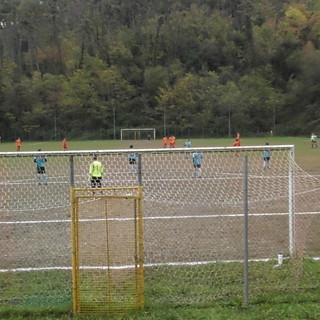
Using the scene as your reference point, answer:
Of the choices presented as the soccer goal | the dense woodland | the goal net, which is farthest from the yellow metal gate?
the dense woodland

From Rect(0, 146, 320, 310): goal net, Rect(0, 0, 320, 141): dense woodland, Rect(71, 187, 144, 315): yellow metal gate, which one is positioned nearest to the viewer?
Rect(71, 187, 144, 315): yellow metal gate

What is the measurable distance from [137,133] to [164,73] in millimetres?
18510

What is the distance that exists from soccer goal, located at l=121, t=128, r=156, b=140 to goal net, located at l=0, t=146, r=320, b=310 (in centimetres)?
5724

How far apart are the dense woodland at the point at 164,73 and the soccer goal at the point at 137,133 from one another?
2.91m

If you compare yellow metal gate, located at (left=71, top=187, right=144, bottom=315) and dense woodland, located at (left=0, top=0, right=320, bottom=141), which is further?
dense woodland, located at (left=0, top=0, right=320, bottom=141)

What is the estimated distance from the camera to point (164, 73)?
92062 millimetres

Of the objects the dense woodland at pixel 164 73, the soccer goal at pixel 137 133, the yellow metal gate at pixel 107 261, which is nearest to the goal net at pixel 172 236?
the yellow metal gate at pixel 107 261

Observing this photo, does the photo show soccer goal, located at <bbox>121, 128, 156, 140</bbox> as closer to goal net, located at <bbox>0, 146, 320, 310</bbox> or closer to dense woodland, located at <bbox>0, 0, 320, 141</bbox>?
dense woodland, located at <bbox>0, 0, 320, 141</bbox>

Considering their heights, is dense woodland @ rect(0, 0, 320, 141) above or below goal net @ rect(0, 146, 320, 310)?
above

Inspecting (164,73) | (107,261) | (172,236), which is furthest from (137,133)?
(107,261)

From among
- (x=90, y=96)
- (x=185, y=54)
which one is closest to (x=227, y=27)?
(x=185, y=54)

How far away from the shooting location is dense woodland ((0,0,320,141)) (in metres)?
82.1

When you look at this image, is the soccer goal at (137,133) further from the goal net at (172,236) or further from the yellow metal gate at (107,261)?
the yellow metal gate at (107,261)

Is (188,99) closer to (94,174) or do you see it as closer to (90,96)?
(90,96)
